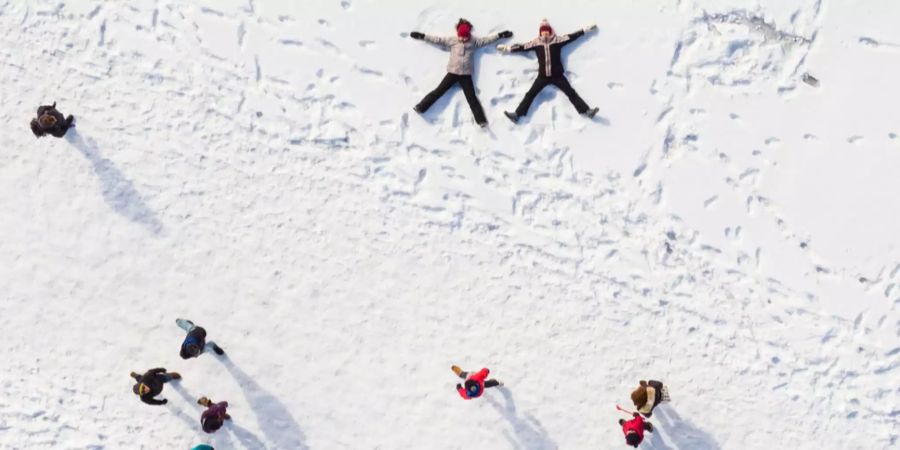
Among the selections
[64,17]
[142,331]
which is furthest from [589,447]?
[64,17]

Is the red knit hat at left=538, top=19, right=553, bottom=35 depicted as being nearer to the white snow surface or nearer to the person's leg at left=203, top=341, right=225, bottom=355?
the white snow surface

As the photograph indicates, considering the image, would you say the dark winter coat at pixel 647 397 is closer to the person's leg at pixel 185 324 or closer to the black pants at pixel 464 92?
the black pants at pixel 464 92

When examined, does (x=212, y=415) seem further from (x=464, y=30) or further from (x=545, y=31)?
(x=545, y=31)

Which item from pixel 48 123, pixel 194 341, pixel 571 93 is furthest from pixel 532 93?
pixel 48 123

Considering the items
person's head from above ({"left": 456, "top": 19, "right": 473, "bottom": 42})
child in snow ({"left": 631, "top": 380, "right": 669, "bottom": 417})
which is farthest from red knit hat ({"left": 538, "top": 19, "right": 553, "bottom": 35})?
A: child in snow ({"left": 631, "top": 380, "right": 669, "bottom": 417})

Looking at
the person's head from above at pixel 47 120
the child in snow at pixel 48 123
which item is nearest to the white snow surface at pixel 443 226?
the child in snow at pixel 48 123

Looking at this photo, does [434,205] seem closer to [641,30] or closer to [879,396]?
[641,30]
